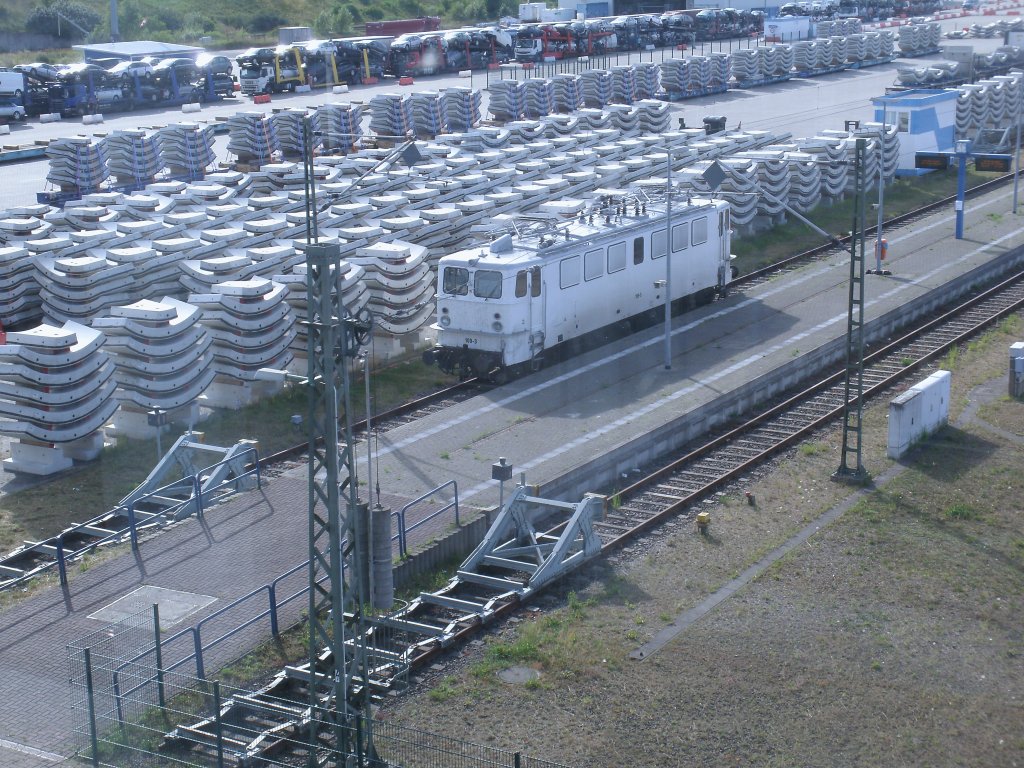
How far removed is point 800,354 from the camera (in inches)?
1001

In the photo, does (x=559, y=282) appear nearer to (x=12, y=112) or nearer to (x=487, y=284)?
(x=487, y=284)

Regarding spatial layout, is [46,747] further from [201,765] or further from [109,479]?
[109,479]

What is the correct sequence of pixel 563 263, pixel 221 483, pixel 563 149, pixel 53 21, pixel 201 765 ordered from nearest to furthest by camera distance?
pixel 201 765, pixel 221 483, pixel 563 263, pixel 563 149, pixel 53 21

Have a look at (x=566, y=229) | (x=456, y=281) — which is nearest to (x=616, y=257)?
(x=566, y=229)

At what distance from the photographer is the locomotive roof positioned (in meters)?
23.9

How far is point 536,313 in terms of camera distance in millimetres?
24000

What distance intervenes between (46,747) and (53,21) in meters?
73.8

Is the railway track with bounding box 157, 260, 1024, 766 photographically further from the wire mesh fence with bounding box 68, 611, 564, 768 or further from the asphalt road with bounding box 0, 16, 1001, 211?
the asphalt road with bounding box 0, 16, 1001, 211

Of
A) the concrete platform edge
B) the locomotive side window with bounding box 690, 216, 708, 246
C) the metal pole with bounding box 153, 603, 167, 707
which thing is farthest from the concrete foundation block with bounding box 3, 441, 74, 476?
the locomotive side window with bounding box 690, 216, 708, 246

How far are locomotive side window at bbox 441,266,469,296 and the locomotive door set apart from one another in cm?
112

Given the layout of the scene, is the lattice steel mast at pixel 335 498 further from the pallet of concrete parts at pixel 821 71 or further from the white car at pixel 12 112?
the pallet of concrete parts at pixel 821 71

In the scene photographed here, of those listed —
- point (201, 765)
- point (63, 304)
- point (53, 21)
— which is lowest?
point (201, 765)

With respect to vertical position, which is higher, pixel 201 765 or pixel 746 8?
pixel 746 8

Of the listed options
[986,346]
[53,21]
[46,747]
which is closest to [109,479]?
[46,747]
